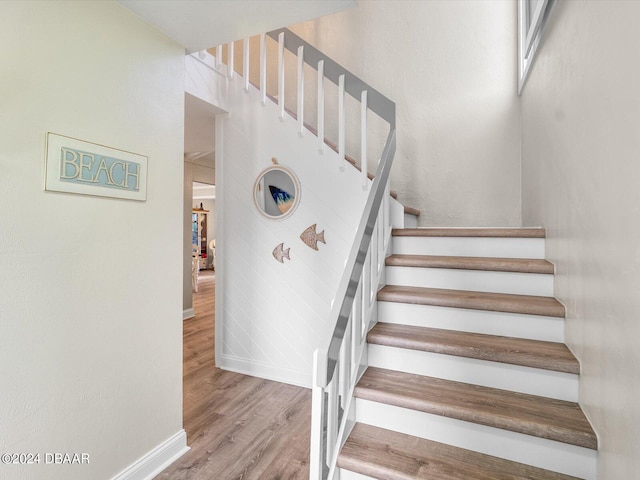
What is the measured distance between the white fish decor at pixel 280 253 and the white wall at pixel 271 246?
4 centimetres

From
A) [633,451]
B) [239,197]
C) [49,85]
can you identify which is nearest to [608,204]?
[633,451]

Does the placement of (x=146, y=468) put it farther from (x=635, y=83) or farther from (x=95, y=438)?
(x=635, y=83)

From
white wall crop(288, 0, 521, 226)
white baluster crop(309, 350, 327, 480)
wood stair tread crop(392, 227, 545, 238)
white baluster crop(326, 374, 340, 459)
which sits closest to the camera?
white baluster crop(309, 350, 327, 480)

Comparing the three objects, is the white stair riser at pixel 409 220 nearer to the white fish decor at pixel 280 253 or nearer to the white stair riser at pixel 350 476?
the white fish decor at pixel 280 253

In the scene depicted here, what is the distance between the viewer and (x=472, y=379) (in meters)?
1.53

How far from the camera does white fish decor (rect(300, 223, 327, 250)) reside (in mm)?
2732

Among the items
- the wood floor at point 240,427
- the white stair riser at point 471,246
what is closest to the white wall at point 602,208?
the white stair riser at point 471,246

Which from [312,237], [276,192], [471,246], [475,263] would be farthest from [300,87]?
[475,263]

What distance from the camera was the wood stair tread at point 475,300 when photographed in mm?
1570

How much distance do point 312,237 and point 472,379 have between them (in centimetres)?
159

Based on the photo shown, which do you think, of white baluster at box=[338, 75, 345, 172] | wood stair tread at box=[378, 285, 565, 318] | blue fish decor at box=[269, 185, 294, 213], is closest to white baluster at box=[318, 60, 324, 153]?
white baluster at box=[338, 75, 345, 172]

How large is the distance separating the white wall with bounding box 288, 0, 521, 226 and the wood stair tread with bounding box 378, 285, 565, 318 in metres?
1.48

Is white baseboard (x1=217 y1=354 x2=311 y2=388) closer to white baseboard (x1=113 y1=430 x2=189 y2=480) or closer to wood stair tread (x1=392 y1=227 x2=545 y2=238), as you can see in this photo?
white baseboard (x1=113 y1=430 x2=189 y2=480)

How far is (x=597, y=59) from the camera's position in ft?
3.51
